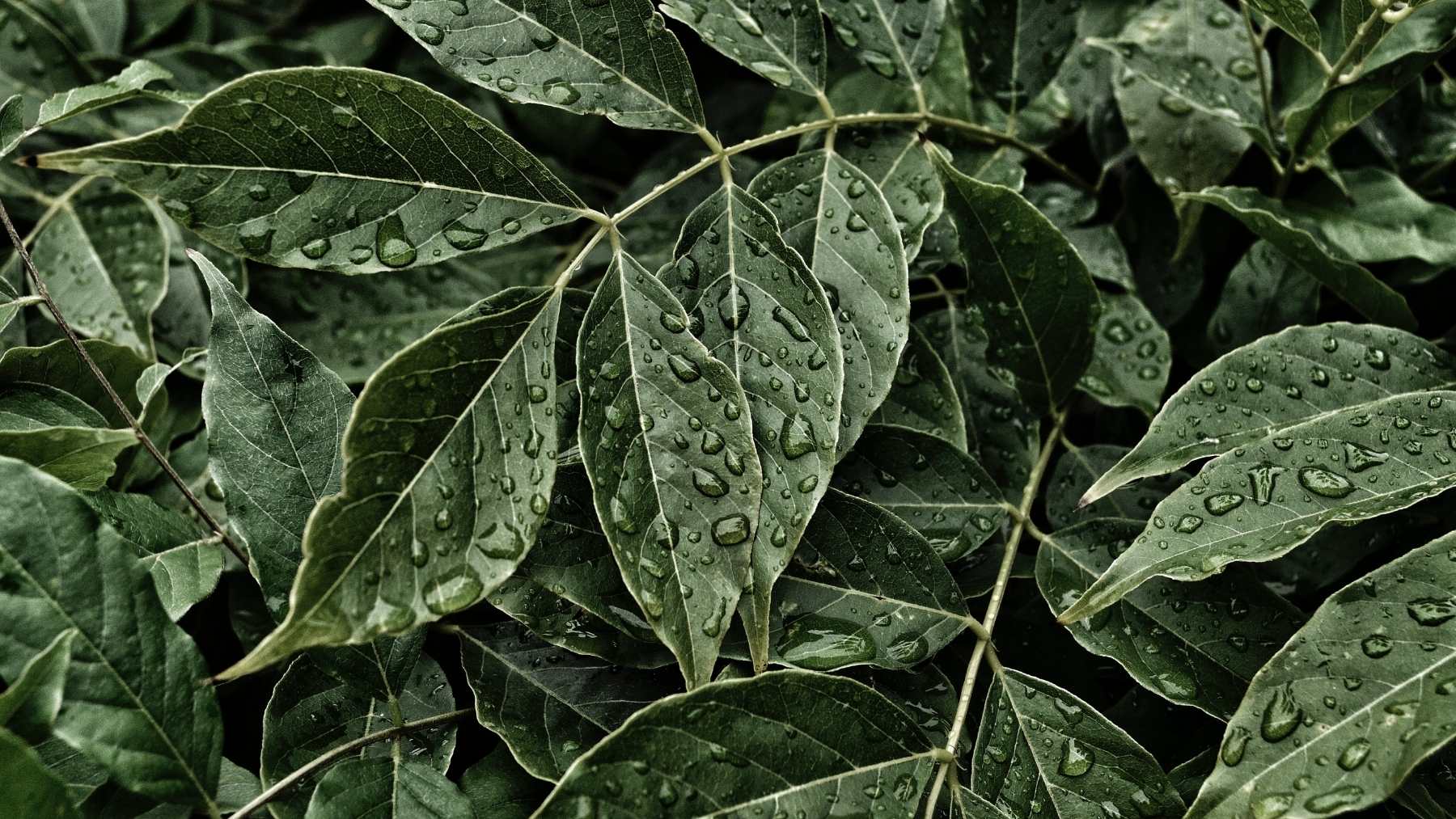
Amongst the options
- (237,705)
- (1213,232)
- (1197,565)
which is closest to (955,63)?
(1213,232)

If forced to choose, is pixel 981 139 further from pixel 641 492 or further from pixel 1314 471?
pixel 641 492

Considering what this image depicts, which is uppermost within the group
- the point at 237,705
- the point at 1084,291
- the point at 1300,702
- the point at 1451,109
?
the point at 1451,109

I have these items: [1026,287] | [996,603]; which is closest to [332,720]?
[996,603]

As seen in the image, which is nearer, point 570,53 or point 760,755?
point 760,755

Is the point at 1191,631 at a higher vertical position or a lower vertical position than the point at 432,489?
lower

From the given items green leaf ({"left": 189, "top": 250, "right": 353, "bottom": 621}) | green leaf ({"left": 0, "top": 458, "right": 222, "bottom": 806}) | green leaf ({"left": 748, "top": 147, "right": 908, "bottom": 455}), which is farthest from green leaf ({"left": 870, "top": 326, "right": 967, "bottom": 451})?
green leaf ({"left": 0, "top": 458, "right": 222, "bottom": 806})

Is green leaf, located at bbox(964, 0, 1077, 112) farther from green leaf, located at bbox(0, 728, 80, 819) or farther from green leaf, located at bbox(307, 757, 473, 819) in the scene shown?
green leaf, located at bbox(0, 728, 80, 819)

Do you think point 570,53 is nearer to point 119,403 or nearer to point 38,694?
point 119,403
